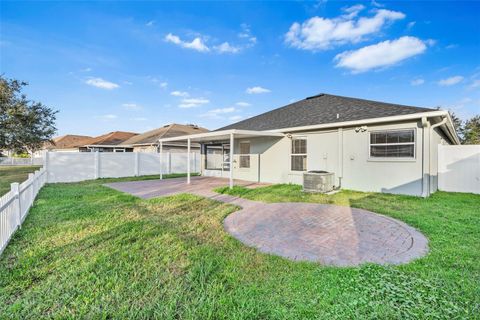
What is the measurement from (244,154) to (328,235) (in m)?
9.29

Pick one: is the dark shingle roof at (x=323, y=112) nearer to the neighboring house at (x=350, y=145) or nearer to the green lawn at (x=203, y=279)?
the neighboring house at (x=350, y=145)

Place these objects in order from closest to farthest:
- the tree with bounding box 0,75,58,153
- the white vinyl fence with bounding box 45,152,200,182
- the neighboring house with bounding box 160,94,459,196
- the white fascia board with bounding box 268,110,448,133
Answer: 1. the white fascia board with bounding box 268,110,448,133
2. the neighboring house with bounding box 160,94,459,196
3. the white vinyl fence with bounding box 45,152,200,182
4. the tree with bounding box 0,75,58,153

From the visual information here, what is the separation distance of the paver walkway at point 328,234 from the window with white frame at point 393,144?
335cm

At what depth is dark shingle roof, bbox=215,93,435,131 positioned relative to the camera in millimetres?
8578

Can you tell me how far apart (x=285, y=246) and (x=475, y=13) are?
11.7 meters

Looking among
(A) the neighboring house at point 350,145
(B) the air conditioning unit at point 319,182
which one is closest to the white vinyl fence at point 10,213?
(A) the neighboring house at point 350,145

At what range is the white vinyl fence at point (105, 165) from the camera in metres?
13.2

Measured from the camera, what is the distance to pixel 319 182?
8.69m

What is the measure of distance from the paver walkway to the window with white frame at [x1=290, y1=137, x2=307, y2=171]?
4257mm

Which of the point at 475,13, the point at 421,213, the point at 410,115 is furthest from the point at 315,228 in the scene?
the point at 475,13

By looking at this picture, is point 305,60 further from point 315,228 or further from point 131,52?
point 315,228

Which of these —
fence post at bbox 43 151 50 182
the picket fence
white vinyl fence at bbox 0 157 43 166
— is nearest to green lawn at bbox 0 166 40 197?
the picket fence

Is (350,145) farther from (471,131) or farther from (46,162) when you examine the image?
(471,131)

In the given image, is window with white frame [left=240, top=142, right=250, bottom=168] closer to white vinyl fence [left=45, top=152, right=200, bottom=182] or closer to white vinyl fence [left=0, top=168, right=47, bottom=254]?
white vinyl fence [left=45, top=152, right=200, bottom=182]
